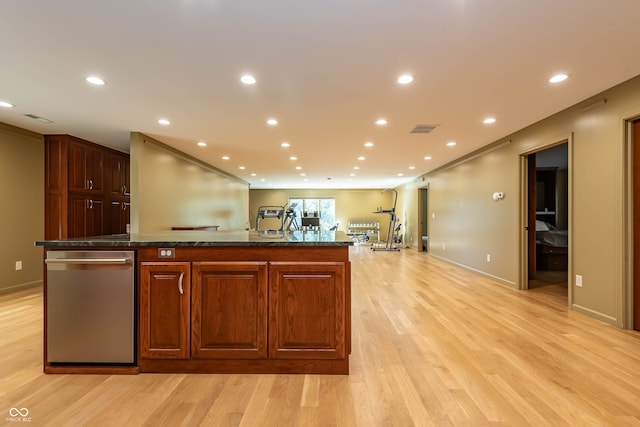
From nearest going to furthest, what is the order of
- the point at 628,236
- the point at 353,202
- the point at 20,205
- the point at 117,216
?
the point at 628,236, the point at 20,205, the point at 117,216, the point at 353,202

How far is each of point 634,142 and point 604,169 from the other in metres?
0.35

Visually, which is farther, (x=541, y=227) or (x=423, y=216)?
(x=423, y=216)

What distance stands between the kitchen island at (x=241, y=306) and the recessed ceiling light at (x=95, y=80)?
1653 mm

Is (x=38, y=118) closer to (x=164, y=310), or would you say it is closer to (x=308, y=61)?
(x=164, y=310)

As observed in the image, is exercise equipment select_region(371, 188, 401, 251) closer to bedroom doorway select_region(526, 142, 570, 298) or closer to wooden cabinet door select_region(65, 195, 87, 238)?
bedroom doorway select_region(526, 142, 570, 298)

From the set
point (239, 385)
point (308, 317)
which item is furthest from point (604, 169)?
point (239, 385)

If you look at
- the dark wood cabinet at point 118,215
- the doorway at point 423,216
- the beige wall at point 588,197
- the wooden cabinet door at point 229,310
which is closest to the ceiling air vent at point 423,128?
the beige wall at point 588,197

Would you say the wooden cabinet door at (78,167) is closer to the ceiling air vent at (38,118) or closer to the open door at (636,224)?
the ceiling air vent at (38,118)

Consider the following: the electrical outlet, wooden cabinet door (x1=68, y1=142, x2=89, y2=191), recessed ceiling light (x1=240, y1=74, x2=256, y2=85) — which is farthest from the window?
the electrical outlet

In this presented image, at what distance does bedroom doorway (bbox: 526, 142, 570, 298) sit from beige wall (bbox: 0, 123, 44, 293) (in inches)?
300

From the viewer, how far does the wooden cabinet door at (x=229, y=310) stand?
2.16 m

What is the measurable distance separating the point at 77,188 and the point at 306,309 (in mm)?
5074

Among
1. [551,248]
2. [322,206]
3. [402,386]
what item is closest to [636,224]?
[402,386]

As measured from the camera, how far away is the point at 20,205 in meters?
4.82
